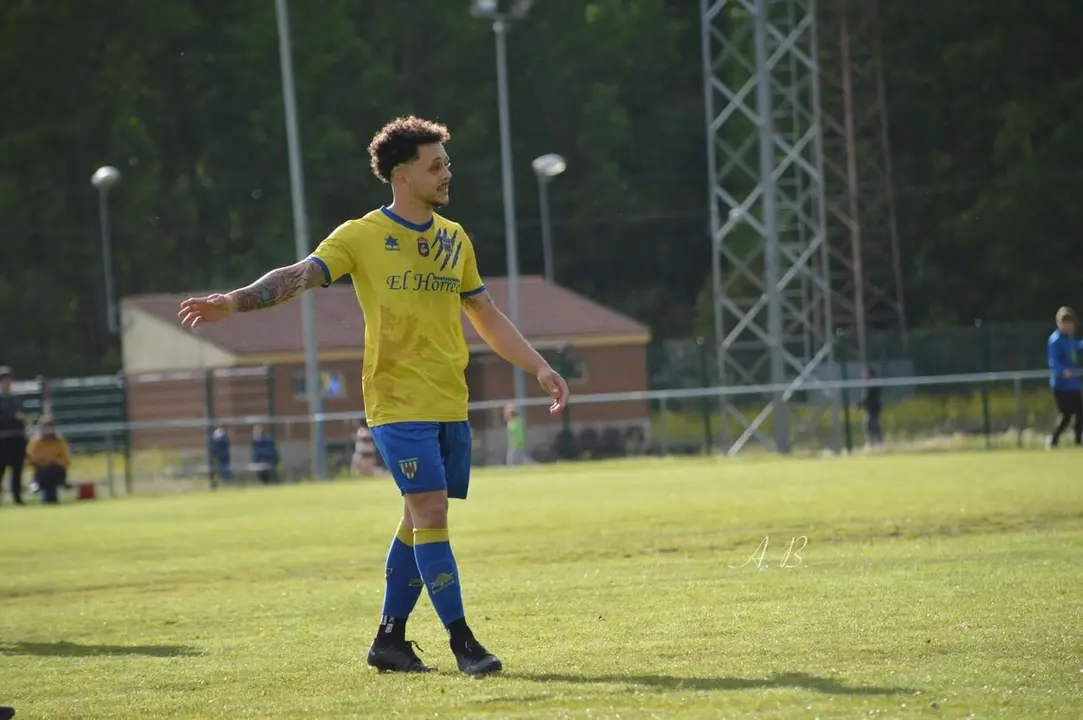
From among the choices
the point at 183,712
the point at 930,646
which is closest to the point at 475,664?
the point at 183,712

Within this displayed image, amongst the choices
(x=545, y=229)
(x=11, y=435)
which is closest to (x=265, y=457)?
(x=11, y=435)

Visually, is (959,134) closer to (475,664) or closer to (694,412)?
(694,412)

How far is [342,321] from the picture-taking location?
5031cm

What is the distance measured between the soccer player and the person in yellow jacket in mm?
24088

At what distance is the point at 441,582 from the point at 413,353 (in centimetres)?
94

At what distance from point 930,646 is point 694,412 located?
101ft

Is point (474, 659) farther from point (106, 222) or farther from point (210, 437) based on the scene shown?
point (106, 222)

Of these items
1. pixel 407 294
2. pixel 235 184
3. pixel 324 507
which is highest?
pixel 235 184

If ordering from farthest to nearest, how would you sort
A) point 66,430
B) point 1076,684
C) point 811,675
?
1. point 66,430
2. point 811,675
3. point 1076,684

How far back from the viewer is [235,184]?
65.9 m

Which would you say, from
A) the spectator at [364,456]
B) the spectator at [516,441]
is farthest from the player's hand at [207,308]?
the spectator at [516,441]

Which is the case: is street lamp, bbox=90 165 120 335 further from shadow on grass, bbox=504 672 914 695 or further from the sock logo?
shadow on grass, bbox=504 672 914 695

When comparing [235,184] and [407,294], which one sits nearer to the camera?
[407,294]

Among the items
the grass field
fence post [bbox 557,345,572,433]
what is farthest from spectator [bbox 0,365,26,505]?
fence post [bbox 557,345,572,433]
